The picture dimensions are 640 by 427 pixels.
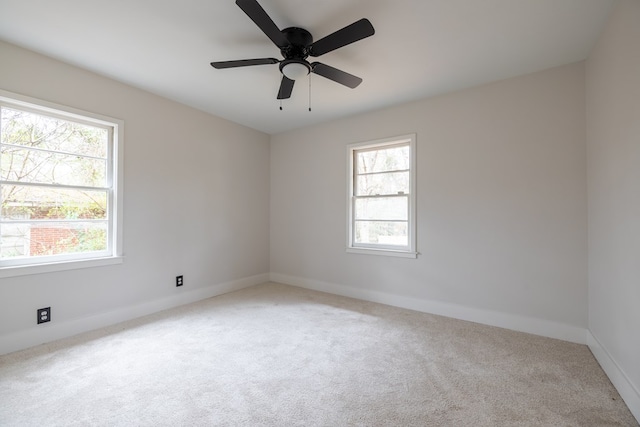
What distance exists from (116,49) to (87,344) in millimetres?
2543

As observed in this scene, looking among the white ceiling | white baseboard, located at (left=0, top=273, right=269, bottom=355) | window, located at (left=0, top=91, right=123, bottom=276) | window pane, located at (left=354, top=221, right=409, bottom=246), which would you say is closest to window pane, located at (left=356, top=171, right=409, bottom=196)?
window pane, located at (left=354, top=221, right=409, bottom=246)

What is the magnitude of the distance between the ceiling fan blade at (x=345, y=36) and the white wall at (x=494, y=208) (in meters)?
1.79

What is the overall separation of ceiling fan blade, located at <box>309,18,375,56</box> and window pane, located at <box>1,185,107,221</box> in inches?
103

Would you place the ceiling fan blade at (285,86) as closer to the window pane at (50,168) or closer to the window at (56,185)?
the window at (56,185)

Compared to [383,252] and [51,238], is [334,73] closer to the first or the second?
→ [383,252]

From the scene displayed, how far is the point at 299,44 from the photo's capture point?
212cm

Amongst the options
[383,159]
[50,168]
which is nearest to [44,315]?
[50,168]

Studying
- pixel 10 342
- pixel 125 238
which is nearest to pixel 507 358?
pixel 125 238

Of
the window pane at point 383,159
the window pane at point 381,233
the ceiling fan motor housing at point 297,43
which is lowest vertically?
the window pane at point 381,233

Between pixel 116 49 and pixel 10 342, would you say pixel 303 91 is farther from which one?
pixel 10 342

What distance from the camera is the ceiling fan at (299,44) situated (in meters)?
1.74

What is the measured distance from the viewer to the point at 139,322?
2963mm

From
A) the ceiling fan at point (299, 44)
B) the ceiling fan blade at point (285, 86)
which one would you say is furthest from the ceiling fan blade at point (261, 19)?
the ceiling fan blade at point (285, 86)

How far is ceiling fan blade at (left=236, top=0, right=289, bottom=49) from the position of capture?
5.22ft
